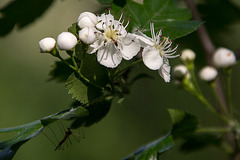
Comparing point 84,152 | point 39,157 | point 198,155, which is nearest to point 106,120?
point 84,152

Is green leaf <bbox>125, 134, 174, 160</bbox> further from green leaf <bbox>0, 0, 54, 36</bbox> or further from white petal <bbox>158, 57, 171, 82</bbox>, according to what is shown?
green leaf <bbox>0, 0, 54, 36</bbox>

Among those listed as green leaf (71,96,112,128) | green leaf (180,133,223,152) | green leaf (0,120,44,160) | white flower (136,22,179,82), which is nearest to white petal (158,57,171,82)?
white flower (136,22,179,82)

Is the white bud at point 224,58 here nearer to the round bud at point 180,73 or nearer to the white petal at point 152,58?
the round bud at point 180,73

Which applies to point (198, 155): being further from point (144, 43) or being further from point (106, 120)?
point (144, 43)

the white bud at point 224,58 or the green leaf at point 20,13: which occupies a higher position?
the green leaf at point 20,13

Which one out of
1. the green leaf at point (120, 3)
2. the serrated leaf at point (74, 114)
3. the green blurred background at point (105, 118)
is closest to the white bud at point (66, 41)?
the serrated leaf at point (74, 114)

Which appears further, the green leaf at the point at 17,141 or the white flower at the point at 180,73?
the white flower at the point at 180,73

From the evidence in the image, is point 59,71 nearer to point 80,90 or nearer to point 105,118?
point 80,90
